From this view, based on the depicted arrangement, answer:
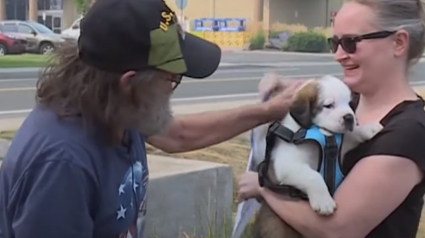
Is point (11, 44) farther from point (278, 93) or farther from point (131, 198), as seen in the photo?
point (131, 198)

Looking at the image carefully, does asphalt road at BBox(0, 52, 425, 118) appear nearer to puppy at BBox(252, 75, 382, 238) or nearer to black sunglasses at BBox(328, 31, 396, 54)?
puppy at BBox(252, 75, 382, 238)

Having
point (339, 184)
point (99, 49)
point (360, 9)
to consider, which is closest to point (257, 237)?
point (339, 184)

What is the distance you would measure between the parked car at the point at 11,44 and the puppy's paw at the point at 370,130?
33135 millimetres

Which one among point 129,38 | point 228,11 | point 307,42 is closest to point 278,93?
point 129,38

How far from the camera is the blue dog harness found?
3023mm

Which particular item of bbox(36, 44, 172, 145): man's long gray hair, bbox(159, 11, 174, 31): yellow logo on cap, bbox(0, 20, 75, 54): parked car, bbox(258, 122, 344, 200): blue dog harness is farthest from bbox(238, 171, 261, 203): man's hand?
bbox(0, 20, 75, 54): parked car

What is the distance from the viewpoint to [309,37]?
43375mm

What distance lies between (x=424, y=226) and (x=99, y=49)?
5.07m

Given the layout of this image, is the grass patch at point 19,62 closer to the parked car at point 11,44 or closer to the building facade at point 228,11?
the parked car at point 11,44

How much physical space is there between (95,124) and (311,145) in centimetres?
101

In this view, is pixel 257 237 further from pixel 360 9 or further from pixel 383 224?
pixel 360 9

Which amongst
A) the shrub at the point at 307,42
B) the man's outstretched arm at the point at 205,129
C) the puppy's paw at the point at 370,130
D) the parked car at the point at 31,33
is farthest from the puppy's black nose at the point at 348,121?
the shrub at the point at 307,42

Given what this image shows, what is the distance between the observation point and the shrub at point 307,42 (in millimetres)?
43031

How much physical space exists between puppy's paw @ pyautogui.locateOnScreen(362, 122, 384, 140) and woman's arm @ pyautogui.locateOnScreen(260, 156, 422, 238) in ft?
0.36
